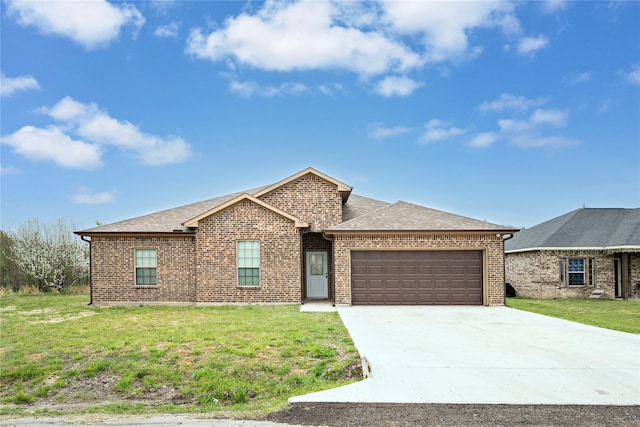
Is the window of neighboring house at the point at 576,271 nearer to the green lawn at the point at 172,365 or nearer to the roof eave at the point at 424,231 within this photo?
the roof eave at the point at 424,231

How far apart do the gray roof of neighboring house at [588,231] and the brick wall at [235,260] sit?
43.8 ft

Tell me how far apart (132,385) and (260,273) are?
946 cm

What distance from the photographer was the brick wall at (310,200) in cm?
1939

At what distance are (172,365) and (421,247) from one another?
10.6 m

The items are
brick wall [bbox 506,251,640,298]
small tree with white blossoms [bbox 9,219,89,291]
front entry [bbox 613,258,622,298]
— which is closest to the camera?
brick wall [bbox 506,251,640,298]

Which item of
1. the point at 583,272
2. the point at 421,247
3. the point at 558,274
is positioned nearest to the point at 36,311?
the point at 421,247

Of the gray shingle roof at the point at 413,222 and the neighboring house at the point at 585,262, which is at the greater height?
the gray shingle roof at the point at 413,222

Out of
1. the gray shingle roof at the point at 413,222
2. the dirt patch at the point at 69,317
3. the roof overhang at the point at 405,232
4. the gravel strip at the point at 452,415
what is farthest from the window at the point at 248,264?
the gravel strip at the point at 452,415

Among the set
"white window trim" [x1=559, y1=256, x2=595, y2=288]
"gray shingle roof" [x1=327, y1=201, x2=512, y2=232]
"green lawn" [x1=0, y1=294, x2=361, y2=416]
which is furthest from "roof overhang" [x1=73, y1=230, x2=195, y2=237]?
"white window trim" [x1=559, y1=256, x2=595, y2=288]

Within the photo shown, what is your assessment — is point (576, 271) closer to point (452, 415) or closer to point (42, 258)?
point (452, 415)

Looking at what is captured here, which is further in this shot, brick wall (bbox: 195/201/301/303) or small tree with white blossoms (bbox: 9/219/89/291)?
small tree with white blossoms (bbox: 9/219/89/291)

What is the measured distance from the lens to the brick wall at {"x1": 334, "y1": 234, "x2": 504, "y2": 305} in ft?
57.8

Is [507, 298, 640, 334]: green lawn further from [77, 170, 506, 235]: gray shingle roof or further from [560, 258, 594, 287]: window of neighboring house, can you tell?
[77, 170, 506, 235]: gray shingle roof

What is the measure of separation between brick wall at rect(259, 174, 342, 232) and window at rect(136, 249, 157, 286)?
4.68m
